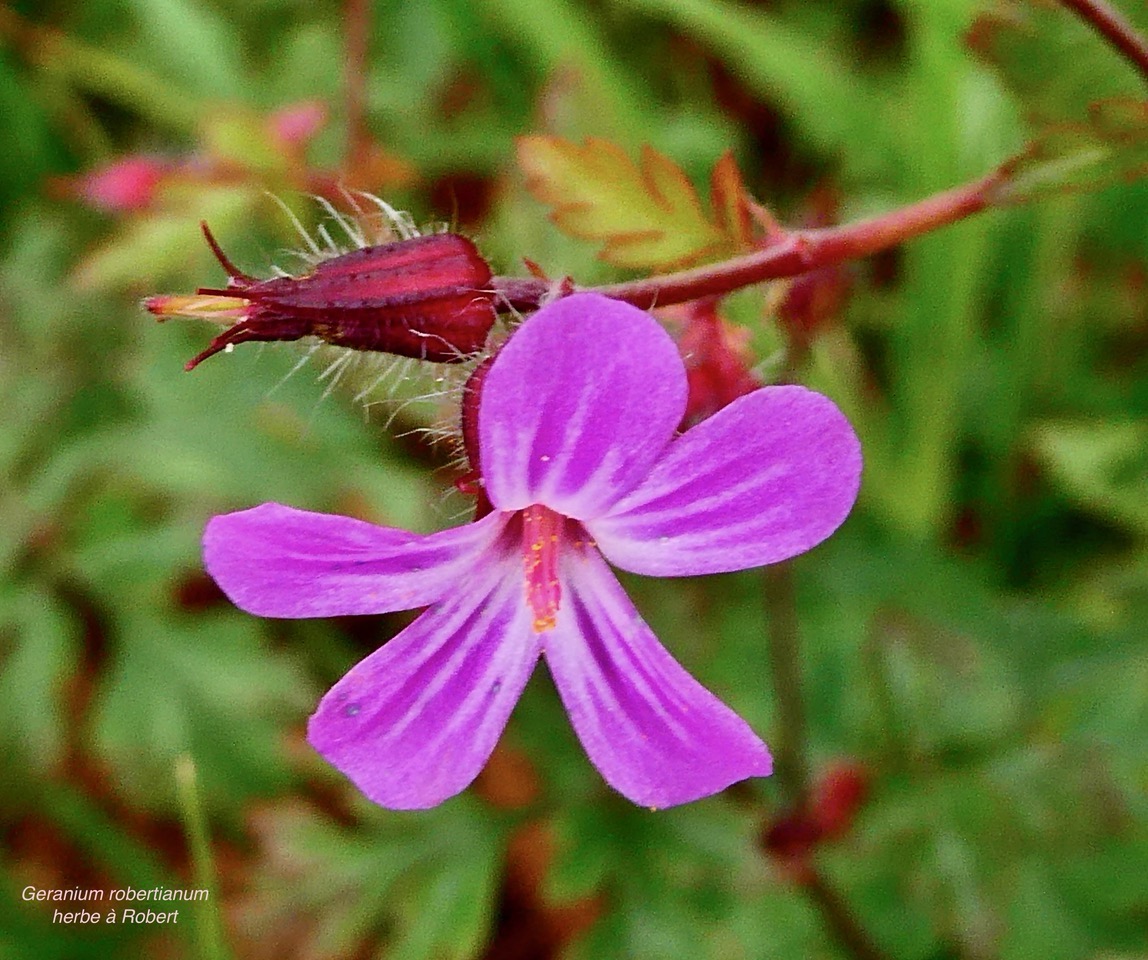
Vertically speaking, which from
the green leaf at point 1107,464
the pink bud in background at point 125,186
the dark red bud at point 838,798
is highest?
the pink bud in background at point 125,186

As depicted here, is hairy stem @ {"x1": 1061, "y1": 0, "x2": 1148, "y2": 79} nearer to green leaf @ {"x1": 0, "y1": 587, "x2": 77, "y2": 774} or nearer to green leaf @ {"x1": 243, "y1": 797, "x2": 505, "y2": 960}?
green leaf @ {"x1": 243, "y1": 797, "x2": 505, "y2": 960}

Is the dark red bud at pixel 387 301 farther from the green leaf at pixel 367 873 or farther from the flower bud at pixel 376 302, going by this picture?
the green leaf at pixel 367 873

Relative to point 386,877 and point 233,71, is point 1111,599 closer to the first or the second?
point 386,877

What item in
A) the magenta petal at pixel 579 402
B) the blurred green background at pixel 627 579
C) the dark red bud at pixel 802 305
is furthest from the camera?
the blurred green background at pixel 627 579

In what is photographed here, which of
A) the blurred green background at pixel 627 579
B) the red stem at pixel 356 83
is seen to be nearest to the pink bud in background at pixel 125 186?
the blurred green background at pixel 627 579

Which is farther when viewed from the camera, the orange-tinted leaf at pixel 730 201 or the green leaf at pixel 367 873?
the green leaf at pixel 367 873

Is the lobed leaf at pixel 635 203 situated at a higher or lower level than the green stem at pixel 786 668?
higher

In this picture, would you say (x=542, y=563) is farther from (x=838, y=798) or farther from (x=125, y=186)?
(x=125, y=186)

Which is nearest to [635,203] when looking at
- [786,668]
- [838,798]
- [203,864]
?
[786,668]
